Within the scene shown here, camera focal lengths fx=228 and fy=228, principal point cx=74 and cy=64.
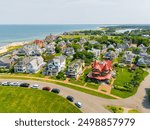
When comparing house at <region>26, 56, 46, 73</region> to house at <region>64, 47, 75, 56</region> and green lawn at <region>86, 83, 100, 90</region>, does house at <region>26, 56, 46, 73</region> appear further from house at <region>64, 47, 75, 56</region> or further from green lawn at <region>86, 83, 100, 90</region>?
house at <region>64, 47, 75, 56</region>

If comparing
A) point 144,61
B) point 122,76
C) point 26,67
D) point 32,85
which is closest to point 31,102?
point 32,85

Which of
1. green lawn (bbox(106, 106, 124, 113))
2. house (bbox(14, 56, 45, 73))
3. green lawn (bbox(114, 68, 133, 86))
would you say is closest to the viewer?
green lawn (bbox(106, 106, 124, 113))

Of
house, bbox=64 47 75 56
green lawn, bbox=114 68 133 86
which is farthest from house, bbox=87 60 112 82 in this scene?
house, bbox=64 47 75 56

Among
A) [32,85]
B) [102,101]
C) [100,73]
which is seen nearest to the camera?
[102,101]

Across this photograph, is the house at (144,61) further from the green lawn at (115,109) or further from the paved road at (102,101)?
the green lawn at (115,109)

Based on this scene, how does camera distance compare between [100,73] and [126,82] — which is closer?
[126,82]

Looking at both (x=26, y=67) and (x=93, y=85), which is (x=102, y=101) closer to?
(x=93, y=85)

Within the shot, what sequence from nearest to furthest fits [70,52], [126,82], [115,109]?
[115,109] < [126,82] < [70,52]

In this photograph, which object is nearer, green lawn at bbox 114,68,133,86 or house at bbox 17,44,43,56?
green lawn at bbox 114,68,133,86
